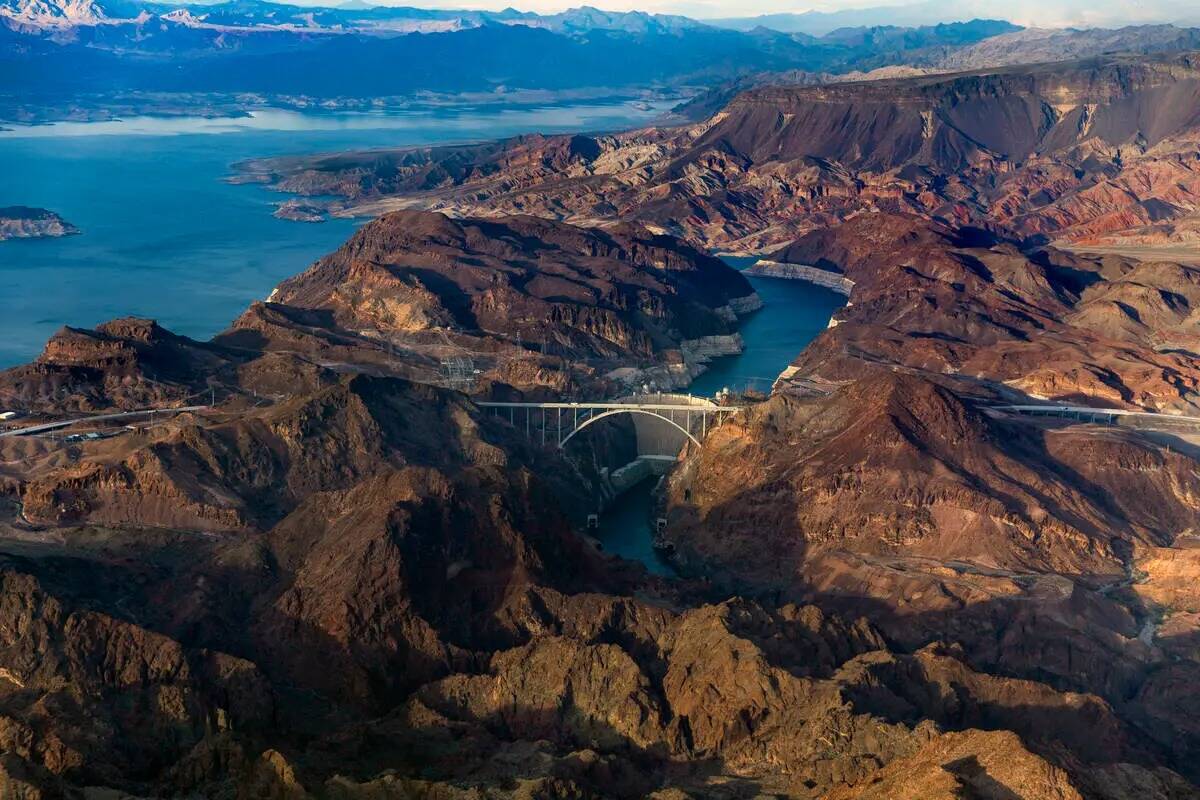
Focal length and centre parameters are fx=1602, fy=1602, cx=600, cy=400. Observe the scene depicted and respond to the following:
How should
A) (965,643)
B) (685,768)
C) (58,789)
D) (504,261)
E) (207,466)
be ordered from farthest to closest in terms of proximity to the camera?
(504,261) → (207,466) → (965,643) → (685,768) → (58,789)

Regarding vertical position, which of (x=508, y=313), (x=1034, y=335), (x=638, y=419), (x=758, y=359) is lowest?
(x=758, y=359)

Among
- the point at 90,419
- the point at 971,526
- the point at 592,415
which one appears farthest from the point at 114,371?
the point at 971,526

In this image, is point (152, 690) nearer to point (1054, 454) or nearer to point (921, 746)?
point (921, 746)

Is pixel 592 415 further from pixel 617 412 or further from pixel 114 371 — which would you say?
pixel 114 371

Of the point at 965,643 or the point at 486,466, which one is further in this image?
the point at 486,466

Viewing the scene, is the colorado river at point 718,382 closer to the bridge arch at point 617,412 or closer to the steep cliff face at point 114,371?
the bridge arch at point 617,412

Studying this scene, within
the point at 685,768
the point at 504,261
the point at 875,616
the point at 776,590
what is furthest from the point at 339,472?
the point at 504,261

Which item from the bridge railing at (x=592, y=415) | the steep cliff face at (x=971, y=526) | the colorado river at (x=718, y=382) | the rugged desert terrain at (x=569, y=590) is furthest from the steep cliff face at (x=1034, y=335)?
the bridge railing at (x=592, y=415)

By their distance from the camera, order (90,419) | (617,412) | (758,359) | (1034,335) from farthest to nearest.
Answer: (758,359)
(1034,335)
(617,412)
(90,419)

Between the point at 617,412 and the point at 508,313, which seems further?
the point at 508,313

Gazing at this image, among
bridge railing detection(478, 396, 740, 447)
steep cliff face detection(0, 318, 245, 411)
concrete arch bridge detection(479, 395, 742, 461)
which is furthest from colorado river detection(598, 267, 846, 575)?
steep cliff face detection(0, 318, 245, 411)

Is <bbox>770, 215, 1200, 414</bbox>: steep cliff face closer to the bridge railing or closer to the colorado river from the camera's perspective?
the colorado river
